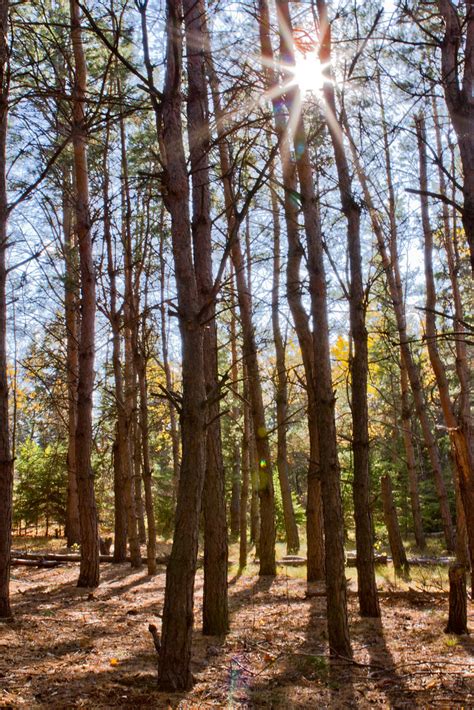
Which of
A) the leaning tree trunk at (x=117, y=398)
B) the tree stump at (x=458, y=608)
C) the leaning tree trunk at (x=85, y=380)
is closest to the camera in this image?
the tree stump at (x=458, y=608)

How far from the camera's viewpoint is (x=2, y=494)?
5.93 m

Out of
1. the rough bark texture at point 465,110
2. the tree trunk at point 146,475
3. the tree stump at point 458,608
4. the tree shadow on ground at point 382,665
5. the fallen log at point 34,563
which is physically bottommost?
the fallen log at point 34,563

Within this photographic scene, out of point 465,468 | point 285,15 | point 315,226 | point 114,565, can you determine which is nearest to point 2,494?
point 315,226

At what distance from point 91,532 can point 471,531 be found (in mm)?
5782

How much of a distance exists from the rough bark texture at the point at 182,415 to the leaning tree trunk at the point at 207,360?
5.82ft

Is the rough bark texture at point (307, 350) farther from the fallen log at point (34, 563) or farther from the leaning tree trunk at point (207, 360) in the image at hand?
the fallen log at point (34, 563)

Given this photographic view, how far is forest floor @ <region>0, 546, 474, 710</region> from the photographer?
12.4 feet

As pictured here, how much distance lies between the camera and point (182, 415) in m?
3.66

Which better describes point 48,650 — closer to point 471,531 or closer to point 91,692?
point 91,692

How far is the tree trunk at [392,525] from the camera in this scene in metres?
8.94

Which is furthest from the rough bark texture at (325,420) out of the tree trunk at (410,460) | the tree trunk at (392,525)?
the tree trunk at (410,460)

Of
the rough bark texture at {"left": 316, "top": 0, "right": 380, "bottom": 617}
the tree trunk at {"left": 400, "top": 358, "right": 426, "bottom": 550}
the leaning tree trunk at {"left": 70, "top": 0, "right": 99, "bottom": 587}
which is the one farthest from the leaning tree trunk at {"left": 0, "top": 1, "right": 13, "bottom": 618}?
the tree trunk at {"left": 400, "top": 358, "right": 426, "bottom": 550}

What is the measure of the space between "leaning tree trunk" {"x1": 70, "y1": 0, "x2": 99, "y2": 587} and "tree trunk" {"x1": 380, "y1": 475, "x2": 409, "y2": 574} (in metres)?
4.70

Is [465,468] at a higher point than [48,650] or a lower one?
higher
